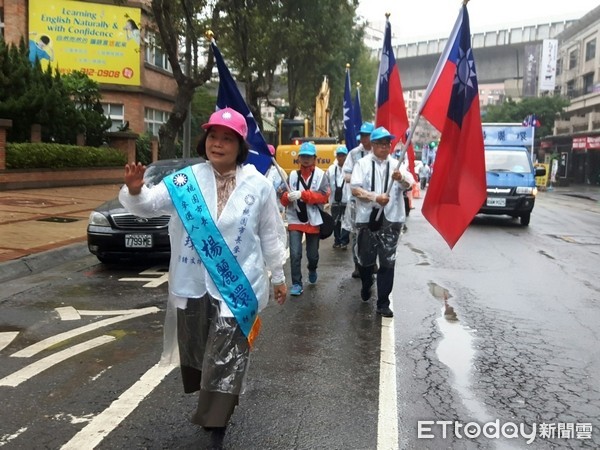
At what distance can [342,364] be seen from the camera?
4570 mm

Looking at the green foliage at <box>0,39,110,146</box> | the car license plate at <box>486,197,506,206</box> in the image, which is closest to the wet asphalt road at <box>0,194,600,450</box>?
the car license plate at <box>486,197,506,206</box>

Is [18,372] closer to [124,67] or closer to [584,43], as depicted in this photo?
[124,67]

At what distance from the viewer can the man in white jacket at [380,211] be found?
5953 mm

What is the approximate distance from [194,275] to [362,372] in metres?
1.74

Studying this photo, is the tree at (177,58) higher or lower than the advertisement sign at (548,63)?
lower

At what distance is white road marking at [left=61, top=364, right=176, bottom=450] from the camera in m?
3.27

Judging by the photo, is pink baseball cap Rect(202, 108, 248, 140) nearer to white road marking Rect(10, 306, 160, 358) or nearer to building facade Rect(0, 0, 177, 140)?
white road marking Rect(10, 306, 160, 358)

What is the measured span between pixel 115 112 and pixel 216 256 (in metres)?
27.0

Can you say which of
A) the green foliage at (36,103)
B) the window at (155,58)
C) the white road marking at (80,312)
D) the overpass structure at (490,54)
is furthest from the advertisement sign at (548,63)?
the white road marking at (80,312)

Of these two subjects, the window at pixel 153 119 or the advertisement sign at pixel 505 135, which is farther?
the window at pixel 153 119

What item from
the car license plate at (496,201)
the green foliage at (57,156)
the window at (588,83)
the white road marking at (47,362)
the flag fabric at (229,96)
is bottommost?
the white road marking at (47,362)

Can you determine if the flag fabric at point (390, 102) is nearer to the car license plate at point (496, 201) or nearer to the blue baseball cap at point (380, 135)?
the blue baseball cap at point (380, 135)

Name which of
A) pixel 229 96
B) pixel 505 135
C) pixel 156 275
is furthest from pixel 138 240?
pixel 505 135

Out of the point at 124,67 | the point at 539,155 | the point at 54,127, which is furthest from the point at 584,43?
the point at 54,127
